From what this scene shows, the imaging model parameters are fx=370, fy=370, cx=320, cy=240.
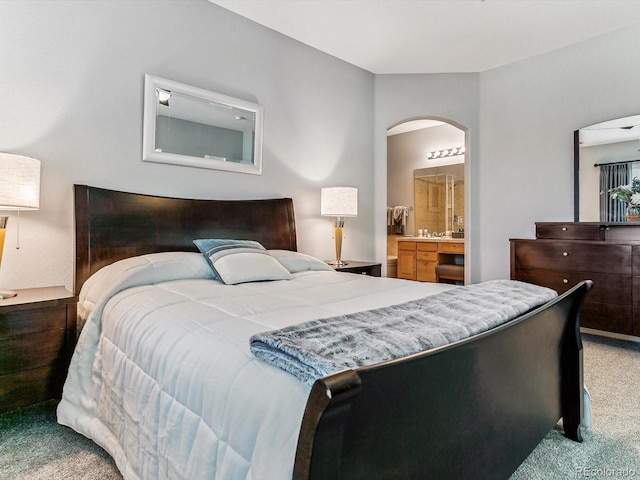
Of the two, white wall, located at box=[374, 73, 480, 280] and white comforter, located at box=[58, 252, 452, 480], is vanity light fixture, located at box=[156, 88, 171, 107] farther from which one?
white wall, located at box=[374, 73, 480, 280]

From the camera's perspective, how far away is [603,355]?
284 centimetres

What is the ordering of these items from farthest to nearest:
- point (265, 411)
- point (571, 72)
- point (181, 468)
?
point (571, 72), point (181, 468), point (265, 411)

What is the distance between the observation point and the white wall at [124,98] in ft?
7.04

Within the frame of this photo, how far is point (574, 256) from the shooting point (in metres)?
3.16

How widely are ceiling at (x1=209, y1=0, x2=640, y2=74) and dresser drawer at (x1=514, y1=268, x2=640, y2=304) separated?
7.14 feet

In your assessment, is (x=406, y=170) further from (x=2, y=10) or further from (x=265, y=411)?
(x=265, y=411)

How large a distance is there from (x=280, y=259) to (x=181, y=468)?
169 centimetres

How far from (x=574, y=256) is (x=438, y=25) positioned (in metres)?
2.33

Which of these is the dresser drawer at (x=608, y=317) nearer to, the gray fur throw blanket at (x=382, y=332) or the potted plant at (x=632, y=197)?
the potted plant at (x=632, y=197)

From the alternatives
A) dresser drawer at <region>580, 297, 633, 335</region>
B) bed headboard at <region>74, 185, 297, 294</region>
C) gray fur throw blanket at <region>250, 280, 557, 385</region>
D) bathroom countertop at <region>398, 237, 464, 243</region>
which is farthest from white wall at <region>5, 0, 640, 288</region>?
gray fur throw blanket at <region>250, 280, 557, 385</region>

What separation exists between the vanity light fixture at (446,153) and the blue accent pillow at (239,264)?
13.9 feet

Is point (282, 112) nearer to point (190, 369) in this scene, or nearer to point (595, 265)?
point (190, 369)

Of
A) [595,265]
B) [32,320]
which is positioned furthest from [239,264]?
[595,265]

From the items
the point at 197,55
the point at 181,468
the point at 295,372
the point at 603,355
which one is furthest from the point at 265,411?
the point at 603,355
